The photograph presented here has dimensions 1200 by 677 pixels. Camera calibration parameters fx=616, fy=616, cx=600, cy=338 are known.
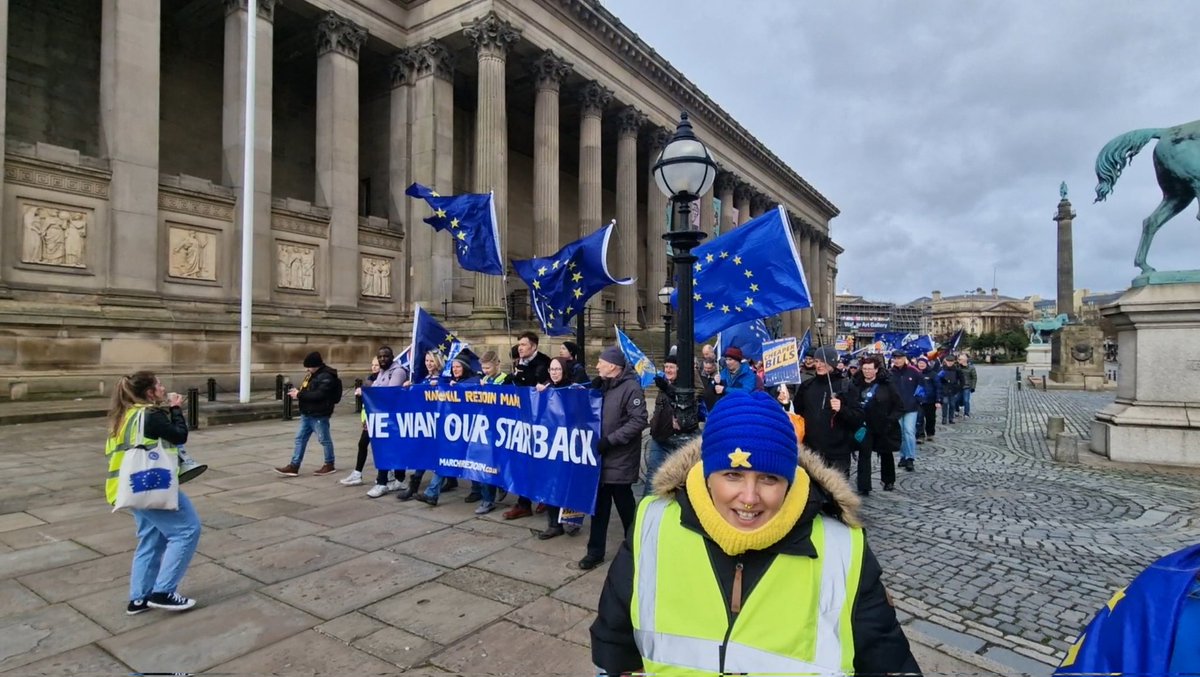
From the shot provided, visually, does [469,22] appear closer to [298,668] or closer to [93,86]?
[93,86]

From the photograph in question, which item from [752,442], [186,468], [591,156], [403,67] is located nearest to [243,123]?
[403,67]

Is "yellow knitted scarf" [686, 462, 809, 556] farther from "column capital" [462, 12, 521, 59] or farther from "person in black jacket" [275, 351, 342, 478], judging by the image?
"column capital" [462, 12, 521, 59]

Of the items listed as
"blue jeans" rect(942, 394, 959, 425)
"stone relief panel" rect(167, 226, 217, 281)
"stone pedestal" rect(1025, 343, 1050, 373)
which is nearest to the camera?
"blue jeans" rect(942, 394, 959, 425)

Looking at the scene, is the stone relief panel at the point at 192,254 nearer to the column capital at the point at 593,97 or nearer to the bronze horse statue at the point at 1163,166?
the column capital at the point at 593,97

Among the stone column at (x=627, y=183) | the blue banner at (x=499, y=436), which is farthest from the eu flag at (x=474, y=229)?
the stone column at (x=627, y=183)

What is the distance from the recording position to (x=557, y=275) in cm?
1048

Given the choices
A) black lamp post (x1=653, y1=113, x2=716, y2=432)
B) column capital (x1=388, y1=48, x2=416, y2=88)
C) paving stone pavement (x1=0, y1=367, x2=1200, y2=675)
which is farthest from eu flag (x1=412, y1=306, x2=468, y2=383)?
column capital (x1=388, y1=48, x2=416, y2=88)

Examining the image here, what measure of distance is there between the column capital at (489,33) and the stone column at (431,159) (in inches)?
66.2

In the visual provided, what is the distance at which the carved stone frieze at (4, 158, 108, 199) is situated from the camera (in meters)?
16.1

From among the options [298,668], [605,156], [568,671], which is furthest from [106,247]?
[605,156]

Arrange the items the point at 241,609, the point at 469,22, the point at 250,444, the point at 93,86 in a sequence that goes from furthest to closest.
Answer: the point at 469,22
the point at 93,86
the point at 250,444
the point at 241,609

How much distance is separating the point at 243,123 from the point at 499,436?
1897 centimetres

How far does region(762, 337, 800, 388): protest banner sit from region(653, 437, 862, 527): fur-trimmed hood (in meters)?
5.42

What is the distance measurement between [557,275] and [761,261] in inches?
173
